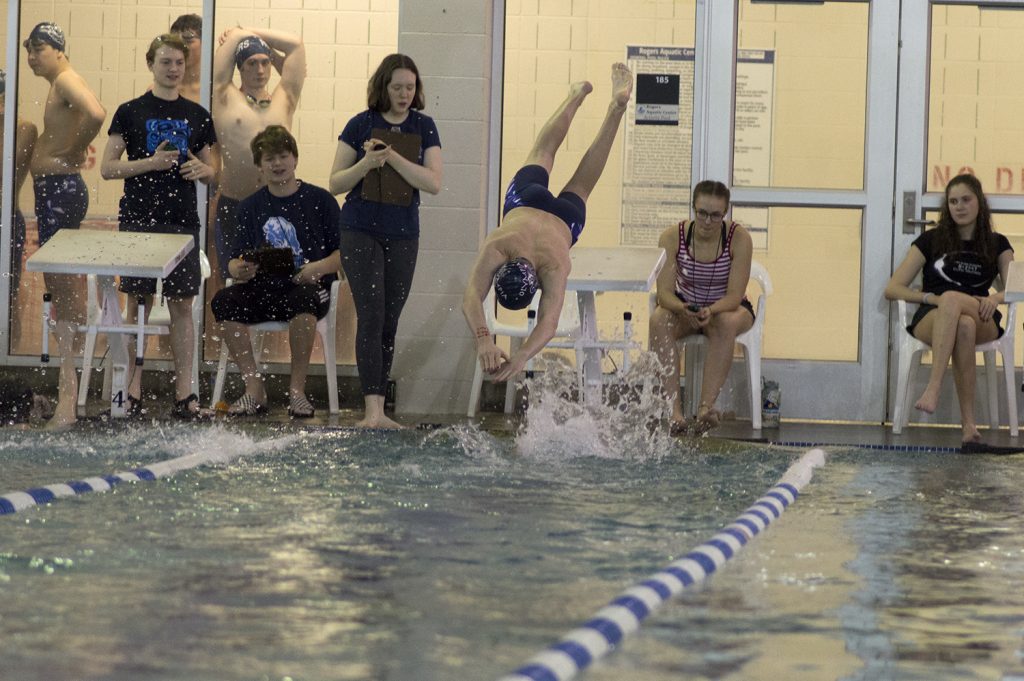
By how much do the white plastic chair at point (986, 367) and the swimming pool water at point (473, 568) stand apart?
1790mm

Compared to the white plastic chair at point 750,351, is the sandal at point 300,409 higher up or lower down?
lower down

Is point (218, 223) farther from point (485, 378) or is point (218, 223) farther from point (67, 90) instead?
point (485, 378)

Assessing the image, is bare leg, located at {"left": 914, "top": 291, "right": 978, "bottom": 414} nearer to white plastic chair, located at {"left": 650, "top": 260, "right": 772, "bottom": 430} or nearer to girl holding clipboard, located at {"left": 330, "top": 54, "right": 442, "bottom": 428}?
white plastic chair, located at {"left": 650, "top": 260, "right": 772, "bottom": 430}

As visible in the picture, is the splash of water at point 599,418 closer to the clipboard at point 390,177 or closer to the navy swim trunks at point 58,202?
the clipboard at point 390,177

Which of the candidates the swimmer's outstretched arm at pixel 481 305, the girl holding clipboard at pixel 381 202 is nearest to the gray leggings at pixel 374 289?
the girl holding clipboard at pixel 381 202

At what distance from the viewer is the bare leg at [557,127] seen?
21.0 feet

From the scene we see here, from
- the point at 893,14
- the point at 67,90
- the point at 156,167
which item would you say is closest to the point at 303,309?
the point at 156,167

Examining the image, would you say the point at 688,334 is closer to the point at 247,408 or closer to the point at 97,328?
the point at 247,408

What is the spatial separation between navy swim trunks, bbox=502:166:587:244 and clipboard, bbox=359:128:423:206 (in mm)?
553

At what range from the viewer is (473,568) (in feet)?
11.3

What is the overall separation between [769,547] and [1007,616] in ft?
2.85

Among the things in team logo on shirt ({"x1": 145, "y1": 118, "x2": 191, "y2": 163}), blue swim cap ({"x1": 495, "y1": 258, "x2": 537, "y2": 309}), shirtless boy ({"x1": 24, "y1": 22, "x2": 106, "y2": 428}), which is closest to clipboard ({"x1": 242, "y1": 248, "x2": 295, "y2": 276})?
team logo on shirt ({"x1": 145, "y1": 118, "x2": 191, "y2": 163})

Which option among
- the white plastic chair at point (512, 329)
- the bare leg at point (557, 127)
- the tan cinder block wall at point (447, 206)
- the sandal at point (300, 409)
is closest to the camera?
the bare leg at point (557, 127)

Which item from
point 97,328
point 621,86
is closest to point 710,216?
point 621,86
